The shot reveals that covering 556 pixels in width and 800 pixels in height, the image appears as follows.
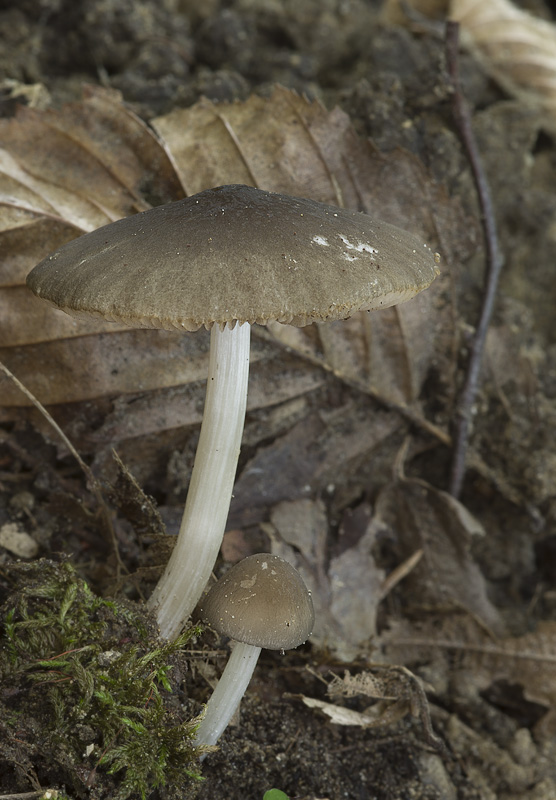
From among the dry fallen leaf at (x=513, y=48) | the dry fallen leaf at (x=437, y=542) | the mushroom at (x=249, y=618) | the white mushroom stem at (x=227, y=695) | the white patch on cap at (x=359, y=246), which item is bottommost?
the dry fallen leaf at (x=437, y=542)

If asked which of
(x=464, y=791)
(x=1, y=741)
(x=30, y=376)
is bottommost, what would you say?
(x=464, y=791)

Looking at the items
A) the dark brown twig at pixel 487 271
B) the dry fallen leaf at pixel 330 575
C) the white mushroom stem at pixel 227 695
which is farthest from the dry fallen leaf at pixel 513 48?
the white mushroom stem at pixel 227 695

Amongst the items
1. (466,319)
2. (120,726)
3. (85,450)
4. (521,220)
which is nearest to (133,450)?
(85,450)

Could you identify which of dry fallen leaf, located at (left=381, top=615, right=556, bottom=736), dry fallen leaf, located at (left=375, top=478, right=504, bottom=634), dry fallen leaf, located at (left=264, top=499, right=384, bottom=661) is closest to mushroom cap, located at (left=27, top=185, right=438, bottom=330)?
dry fallen leaf, located at (left=264, top=499, right=384, bottom=661)

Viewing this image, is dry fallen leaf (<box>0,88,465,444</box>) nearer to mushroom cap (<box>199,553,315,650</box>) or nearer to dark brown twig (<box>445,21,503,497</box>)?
dark brown twig (<box>445,21,503,497</box>)

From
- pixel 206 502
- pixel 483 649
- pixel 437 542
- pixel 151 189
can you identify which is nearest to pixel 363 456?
pixel 437 542

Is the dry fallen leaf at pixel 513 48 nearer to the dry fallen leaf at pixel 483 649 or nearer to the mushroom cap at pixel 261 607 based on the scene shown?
the dry fallen leaf at pixel 483 649

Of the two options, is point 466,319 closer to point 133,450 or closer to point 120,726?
point 133,450
